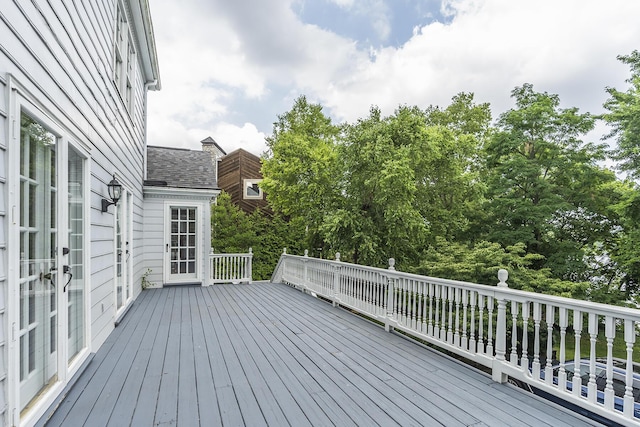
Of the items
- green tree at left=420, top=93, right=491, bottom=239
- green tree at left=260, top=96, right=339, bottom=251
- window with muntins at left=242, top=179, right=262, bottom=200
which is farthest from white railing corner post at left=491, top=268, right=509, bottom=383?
window with muntins at left=242, top=179, right=262, bottom=200

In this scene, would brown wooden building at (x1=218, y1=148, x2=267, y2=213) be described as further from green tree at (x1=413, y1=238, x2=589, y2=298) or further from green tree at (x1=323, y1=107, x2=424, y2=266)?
green tree at (x1=413, y1=238, x2=589, y2=298)

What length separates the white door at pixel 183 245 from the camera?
25.3ft

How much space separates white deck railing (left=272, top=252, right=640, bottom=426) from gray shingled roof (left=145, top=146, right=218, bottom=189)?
3580 mm

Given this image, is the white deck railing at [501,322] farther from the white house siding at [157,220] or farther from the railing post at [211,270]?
the white house siding at [157,220]

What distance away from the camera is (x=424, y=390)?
2584 mm

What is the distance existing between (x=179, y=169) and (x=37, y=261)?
6919 mm

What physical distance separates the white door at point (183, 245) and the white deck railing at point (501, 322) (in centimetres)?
303

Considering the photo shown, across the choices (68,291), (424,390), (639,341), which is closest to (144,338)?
(68,291)

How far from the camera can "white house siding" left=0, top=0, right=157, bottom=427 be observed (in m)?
1.53

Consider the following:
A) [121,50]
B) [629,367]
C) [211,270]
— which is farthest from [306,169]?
[629,367]

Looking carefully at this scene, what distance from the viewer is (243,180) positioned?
1697 centimetres

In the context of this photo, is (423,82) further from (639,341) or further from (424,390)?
(424,390)

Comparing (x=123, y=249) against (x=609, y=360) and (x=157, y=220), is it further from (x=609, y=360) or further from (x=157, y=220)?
(x=609, y=360)

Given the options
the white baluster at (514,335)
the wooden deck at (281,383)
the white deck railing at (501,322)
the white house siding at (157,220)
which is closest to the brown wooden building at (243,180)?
the white house siding at (157,220)
